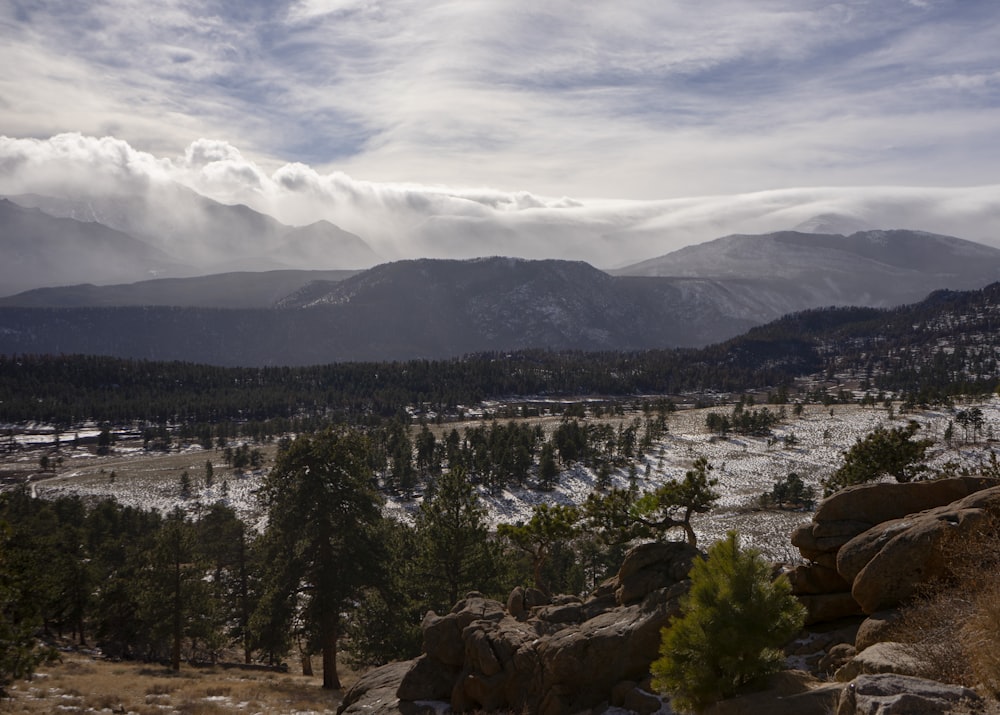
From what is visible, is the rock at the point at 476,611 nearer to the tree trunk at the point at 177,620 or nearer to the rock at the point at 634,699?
the rock at the point at 634,699

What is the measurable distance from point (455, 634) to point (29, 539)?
4299cm

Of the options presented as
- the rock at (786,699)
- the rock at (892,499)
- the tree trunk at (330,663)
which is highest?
the rock at (892,499)

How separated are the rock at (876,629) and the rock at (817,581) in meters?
5.54

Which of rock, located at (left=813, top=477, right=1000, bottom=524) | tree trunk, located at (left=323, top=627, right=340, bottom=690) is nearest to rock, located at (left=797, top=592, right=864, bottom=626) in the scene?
rock, located at (left=813, top=477, right=1000, bottom=524)

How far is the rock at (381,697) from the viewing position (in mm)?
29422

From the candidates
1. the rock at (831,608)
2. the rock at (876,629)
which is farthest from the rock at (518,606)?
the rock at (876,629)

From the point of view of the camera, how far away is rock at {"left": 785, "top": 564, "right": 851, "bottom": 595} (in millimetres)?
29803

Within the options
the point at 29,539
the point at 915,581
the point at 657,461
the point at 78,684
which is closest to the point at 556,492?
the point at 657,461

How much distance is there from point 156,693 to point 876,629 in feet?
113

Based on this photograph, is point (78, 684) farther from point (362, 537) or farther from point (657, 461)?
point (657, 461)

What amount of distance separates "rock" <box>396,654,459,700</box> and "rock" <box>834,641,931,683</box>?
16.5 metres

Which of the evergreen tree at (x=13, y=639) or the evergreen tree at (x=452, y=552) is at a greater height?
the evergreen tree at (x=13, y=639)

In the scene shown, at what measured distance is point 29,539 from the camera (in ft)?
181

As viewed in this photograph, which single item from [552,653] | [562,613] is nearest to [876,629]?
[552,653]
